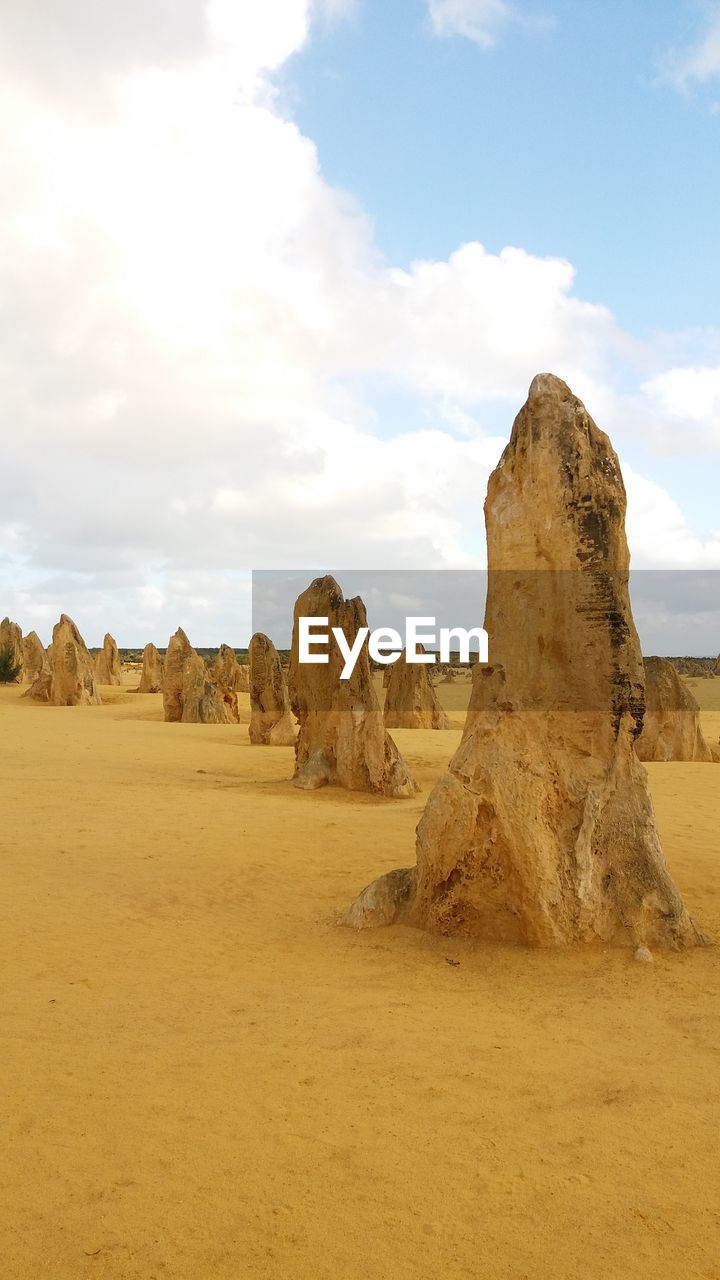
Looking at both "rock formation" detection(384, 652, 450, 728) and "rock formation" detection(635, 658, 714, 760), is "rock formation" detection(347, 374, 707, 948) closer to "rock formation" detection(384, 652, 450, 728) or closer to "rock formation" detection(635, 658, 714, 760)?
"rock formation" detection(635, 658, 714, 760)

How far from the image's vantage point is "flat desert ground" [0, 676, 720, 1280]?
112 inches

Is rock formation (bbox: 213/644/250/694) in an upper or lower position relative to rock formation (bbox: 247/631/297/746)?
upper

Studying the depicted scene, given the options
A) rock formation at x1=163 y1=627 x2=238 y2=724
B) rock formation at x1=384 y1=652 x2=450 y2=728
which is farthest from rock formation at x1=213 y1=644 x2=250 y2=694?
rock formation at x1=384 y1=652 x2=450 y2=728

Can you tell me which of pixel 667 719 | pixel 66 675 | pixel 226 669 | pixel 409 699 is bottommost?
pixel 667 719

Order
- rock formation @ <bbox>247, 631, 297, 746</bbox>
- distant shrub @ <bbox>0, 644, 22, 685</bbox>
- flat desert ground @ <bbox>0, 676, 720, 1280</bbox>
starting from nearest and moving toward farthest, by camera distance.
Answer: flat desert ground @ <bbox>0, 676, 720, 1280</bbox> → rock formation @ <bbox>247, 631, 297, 746</bbox> → distant shrub @ <bbox>0, 644, 22, 685</bbox>

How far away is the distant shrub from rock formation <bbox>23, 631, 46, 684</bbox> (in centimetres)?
97

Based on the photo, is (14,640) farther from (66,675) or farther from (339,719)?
(339,719)

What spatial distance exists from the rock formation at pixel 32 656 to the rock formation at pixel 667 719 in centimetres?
2884

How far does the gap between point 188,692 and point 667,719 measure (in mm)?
13352

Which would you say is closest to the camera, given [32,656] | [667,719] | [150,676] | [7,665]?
[667,719]

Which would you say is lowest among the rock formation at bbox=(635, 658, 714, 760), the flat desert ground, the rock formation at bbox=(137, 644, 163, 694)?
the flat desert ground

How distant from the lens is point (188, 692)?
24.9 meters

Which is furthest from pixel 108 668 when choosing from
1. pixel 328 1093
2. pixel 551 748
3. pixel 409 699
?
pixel 328 1093

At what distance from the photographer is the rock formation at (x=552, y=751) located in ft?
18.6
